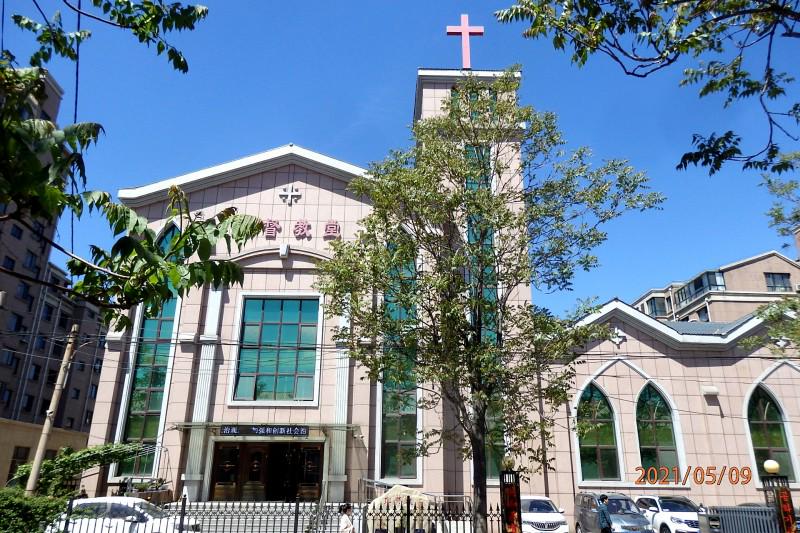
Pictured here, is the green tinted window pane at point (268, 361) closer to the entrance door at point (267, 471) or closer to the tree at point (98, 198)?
the entrance door at point (267, 471)

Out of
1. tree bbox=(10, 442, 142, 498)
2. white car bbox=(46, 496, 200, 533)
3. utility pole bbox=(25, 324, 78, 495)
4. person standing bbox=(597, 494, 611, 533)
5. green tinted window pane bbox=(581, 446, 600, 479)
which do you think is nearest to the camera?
white car bbox=(46, 496, 200, 533)

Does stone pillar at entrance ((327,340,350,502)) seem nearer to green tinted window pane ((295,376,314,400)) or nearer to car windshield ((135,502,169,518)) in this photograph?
green tinted window pane ((295,376,314,400))

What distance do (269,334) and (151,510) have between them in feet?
26.8

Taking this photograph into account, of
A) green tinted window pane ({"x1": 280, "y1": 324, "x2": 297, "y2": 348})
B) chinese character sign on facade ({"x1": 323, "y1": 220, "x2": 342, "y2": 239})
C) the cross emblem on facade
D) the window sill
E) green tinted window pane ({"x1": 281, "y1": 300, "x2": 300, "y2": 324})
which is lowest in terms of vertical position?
the window sill

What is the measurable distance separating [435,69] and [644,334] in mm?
14866

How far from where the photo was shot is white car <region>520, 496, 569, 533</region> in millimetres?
16766

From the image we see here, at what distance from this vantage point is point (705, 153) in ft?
26.1

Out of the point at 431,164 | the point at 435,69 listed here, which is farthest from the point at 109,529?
the point at 435,69

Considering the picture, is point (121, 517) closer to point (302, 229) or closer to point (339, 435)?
point (339, 435)

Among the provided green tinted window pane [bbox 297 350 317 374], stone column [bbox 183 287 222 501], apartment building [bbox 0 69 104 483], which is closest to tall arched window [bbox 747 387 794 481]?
green tinted window pane [bbox 297 350 317 374]

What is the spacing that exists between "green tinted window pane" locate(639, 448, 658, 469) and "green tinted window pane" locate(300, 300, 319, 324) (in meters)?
13.1

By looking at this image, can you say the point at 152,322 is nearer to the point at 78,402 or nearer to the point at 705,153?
the point at 705,153

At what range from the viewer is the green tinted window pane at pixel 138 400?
70.8 ft

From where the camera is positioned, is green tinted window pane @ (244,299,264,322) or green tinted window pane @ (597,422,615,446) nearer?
green tinted window pane @ (597,422,615,446)
